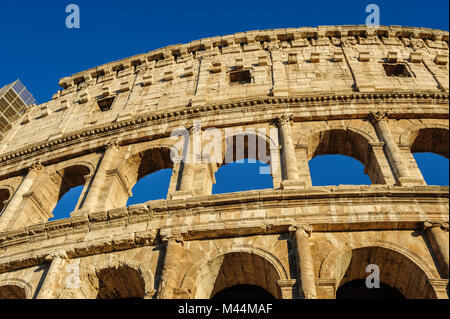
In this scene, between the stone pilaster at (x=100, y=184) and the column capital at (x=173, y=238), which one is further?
the stone pilaster at (x=100, y=184)

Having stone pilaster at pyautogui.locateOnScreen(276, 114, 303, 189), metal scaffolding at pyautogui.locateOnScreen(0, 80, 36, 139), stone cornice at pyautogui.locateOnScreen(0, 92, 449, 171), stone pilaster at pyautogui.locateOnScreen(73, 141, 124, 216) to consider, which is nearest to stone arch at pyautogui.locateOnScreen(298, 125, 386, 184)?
stone pilaster at pyautogui.locateOnScreen(276, 114, 303, 189)

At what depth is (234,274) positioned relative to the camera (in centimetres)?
883

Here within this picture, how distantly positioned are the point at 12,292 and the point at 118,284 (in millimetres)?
2638

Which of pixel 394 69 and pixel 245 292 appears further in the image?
pixel 394 69

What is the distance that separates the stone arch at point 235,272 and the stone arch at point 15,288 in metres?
3.67

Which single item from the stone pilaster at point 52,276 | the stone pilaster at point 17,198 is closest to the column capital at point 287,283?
the stone pilaster at point 52,276

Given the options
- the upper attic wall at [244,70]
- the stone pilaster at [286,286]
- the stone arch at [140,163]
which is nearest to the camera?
the stone pilaster at [286,286]

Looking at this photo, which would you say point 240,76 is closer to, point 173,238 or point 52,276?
point 173,238

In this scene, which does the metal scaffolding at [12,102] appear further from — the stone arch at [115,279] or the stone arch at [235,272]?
the stone arch at [235,272]

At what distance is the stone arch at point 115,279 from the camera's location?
8.83 meters

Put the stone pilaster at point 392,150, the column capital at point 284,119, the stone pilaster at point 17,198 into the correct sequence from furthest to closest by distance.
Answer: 1. the column capital at point 284,119
2. the stone pilaster at point 17,198
3. the stone pilaster at point 392,150

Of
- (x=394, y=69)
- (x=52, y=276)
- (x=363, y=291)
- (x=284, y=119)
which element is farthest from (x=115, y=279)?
(x=394, y=69)
